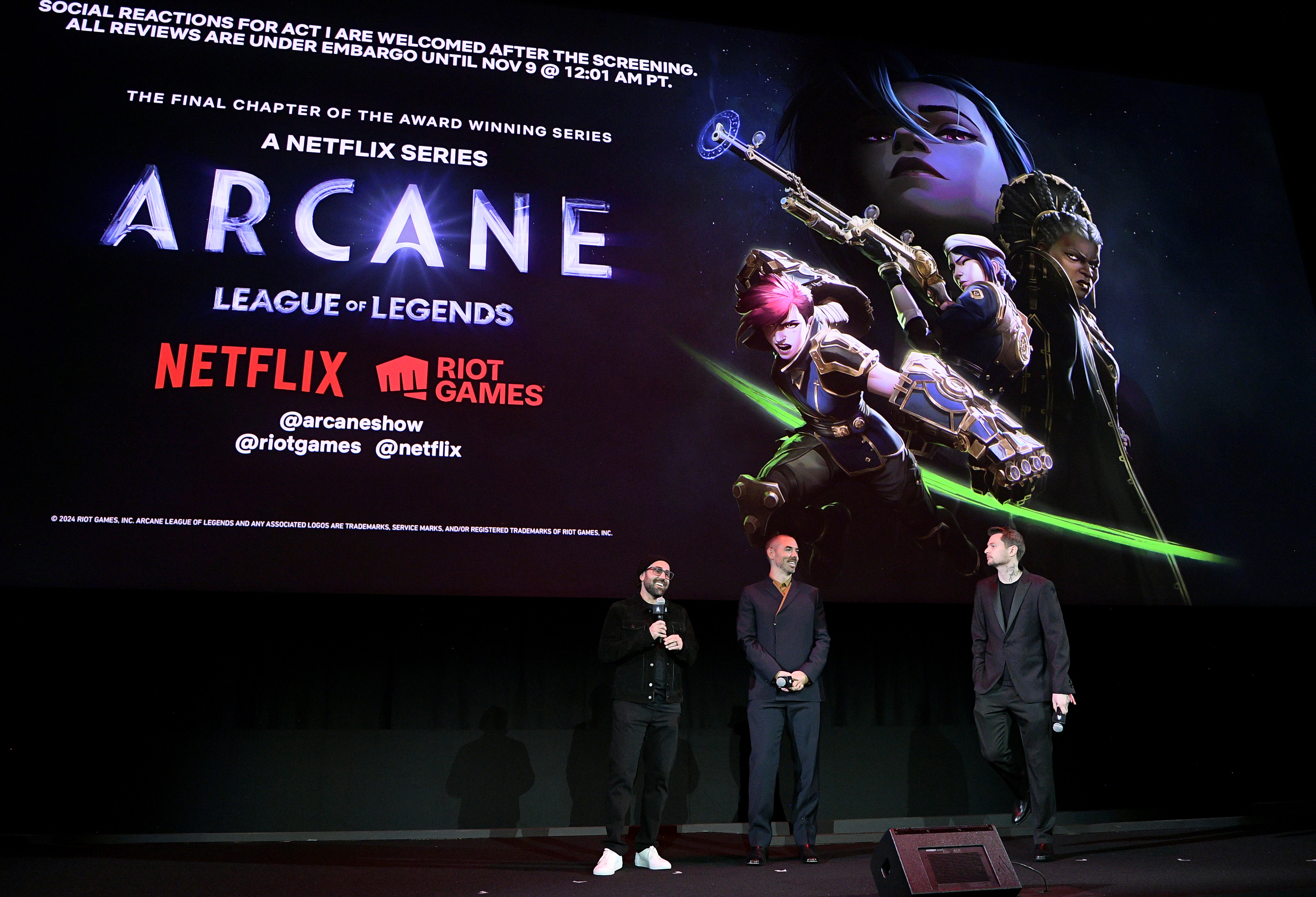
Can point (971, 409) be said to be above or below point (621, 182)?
below

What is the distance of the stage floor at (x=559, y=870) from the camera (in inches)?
126

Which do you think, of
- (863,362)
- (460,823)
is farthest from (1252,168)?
(460,823)

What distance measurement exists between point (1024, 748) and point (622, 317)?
8.21 ft

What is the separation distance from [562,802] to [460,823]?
0.47 m

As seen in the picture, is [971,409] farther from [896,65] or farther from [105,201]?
[105,201]

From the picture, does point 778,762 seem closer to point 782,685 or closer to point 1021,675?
point 782,685

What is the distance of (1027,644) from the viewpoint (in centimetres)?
376

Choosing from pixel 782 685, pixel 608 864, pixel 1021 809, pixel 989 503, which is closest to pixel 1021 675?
pixel 1021 809

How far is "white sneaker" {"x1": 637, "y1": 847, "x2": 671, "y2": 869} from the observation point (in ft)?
11.8

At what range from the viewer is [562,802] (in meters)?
4.44

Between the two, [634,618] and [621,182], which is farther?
[621,182]

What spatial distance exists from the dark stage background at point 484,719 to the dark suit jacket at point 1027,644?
105 cm

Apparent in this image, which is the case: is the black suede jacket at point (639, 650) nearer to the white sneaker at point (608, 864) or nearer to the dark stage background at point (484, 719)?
the white sneaker at point (608, 864)

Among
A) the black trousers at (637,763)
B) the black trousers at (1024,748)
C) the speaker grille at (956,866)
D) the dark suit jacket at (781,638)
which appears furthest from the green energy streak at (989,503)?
the speaker grille at (956,866)
